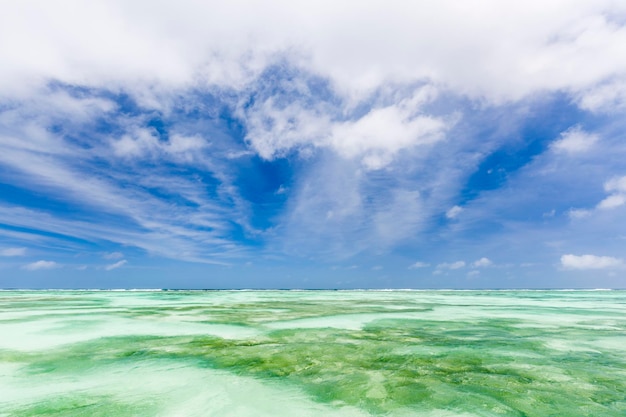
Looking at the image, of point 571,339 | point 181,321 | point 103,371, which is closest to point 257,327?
point 181,321

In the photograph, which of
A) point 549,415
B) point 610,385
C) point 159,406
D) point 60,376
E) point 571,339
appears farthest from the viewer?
point 571,339

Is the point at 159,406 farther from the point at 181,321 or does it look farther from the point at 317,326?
the point at 181,321

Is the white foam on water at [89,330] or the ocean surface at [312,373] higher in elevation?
the white foam on water at [89,330]

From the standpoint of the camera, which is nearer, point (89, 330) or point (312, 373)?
point (312, 373)

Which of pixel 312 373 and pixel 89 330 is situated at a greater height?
pixel 89 330

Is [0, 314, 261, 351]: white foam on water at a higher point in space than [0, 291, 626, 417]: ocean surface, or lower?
higher

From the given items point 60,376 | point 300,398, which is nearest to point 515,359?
point 300,398

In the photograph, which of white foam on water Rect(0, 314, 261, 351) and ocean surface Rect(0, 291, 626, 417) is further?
white foam on water Rect(0, 314, 261, 351)

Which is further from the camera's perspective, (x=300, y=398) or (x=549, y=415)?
(x=300, y=398)

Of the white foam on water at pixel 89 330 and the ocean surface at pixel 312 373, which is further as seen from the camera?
the white foam on water at pixel 89 330

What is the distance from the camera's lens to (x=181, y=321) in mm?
15461

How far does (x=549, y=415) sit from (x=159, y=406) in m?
5.57

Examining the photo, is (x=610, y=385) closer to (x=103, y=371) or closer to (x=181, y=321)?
(x=103, y=371)

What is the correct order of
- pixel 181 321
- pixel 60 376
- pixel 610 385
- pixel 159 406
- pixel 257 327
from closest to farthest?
1. pixel 159 406
2. pixel 610 385
3. pixel 60 376
4. pixel 257 327
5. pixel 181 321
